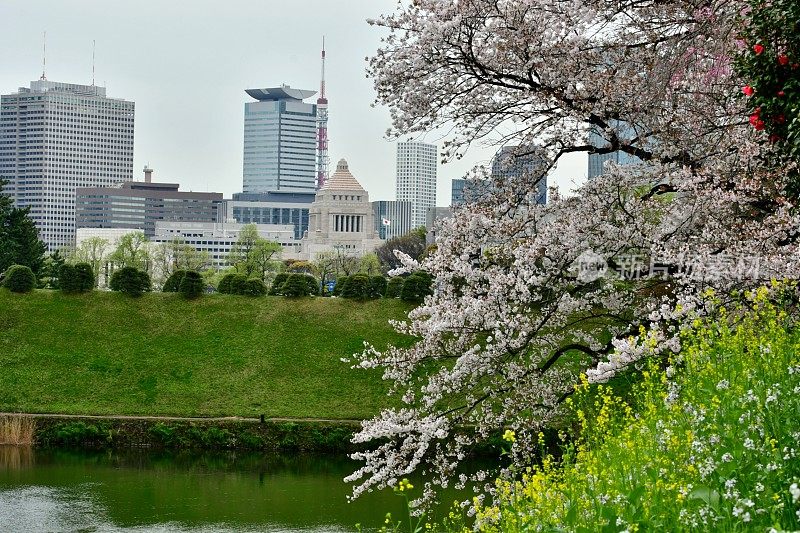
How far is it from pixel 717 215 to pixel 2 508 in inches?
607

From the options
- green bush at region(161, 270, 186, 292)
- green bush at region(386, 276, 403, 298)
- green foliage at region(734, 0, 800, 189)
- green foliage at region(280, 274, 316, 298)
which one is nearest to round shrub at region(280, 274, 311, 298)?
green foliage at region(280, 274, 316, 298)

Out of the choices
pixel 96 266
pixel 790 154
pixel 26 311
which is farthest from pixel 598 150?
pixel 96 266

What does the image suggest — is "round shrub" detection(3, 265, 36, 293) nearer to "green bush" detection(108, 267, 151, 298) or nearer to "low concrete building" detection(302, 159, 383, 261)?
"green bush" detection(108, 267, 151, 298)

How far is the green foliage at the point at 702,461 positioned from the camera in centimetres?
579

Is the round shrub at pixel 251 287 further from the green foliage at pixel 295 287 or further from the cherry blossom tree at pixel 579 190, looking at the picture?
the cherry blossom tree at pixel 579 190

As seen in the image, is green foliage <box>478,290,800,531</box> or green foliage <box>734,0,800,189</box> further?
green foliage <box>734,0,800,189</box>

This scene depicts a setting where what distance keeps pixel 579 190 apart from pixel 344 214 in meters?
160

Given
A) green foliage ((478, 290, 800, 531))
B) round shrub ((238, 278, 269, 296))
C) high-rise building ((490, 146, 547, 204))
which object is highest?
high-rise building ((490, 146, 547, 204))

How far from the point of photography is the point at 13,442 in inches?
1131

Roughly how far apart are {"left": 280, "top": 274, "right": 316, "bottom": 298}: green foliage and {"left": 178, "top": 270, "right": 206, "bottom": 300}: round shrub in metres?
3.14

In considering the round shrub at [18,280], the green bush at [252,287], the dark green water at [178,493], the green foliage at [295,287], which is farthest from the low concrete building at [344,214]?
the dark green water at [178,493]

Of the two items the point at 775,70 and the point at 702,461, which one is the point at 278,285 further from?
the point at 702,461

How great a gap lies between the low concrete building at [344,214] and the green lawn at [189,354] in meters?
131

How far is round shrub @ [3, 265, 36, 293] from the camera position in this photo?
38594 millimetres
